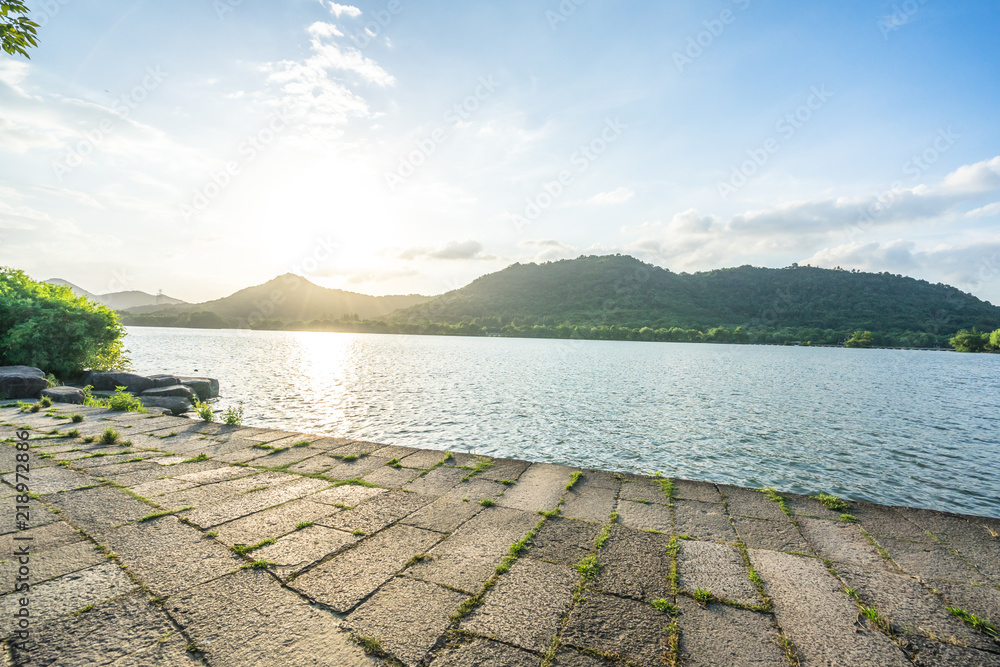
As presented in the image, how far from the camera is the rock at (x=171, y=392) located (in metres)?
14.5

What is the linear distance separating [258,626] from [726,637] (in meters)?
3.16

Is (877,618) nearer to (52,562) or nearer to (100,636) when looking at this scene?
(100,636)

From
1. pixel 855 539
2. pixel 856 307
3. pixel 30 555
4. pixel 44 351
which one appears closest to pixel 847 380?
pixel 855 539

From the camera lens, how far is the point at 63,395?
11406 mm

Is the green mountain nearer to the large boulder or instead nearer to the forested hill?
the forested hill

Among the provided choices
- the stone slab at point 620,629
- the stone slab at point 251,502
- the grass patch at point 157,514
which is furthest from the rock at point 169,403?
the stone slab at point 620,629

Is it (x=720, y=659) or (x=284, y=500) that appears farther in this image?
(x=284, y=500)

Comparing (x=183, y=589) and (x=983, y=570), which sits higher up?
(x=183, y=589)

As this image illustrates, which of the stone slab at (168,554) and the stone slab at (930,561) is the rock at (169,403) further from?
the stone slab at (930,561)

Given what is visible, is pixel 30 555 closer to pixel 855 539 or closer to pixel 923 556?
pixel 855 539

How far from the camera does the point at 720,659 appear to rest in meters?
2.79

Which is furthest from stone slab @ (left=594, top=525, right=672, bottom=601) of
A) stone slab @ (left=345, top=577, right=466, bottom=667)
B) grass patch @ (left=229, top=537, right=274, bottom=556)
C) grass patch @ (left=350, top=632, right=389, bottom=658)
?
grass patch @ (left=229, top=537, right=274, bottom=556)

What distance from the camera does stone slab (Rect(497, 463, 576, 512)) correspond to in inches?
212

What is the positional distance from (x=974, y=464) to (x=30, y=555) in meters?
18.5
